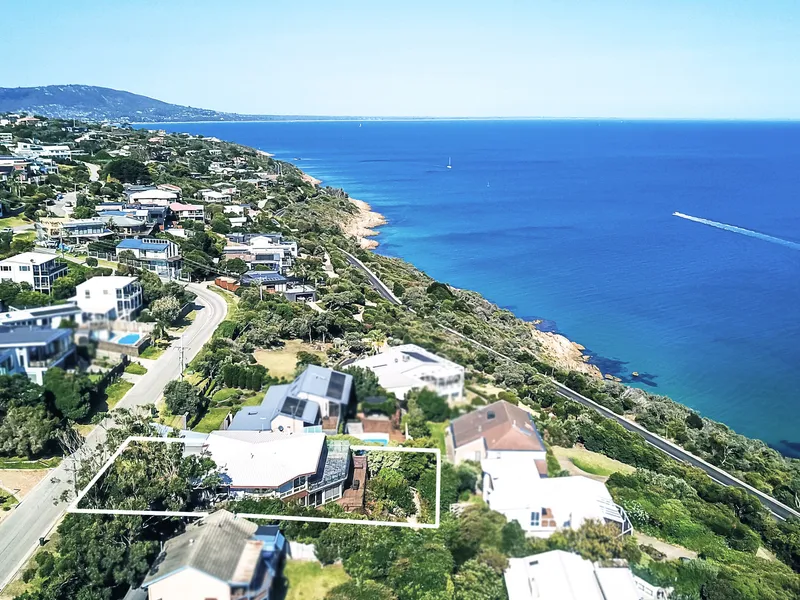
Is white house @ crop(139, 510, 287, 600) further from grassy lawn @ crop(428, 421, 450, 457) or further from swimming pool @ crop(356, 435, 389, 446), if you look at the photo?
grassy lawn @ crop(428, 421, 450, 457)

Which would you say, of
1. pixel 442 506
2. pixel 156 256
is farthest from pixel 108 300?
pixel 156 256

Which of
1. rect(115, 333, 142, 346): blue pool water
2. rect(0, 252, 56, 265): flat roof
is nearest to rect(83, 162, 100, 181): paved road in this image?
rect(0, 252, 56, 265): flat roof

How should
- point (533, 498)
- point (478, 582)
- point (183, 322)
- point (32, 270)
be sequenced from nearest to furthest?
point (533, 498) < point (478, 582) < point (183, 322) < point (32, 270)

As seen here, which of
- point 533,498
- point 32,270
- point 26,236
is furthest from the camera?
point 26,236

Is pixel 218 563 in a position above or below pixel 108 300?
below

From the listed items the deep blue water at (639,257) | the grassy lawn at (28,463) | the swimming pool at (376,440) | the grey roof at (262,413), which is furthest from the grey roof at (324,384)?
the deep blue water at (639,257)

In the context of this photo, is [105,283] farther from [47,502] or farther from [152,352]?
[47,502]
